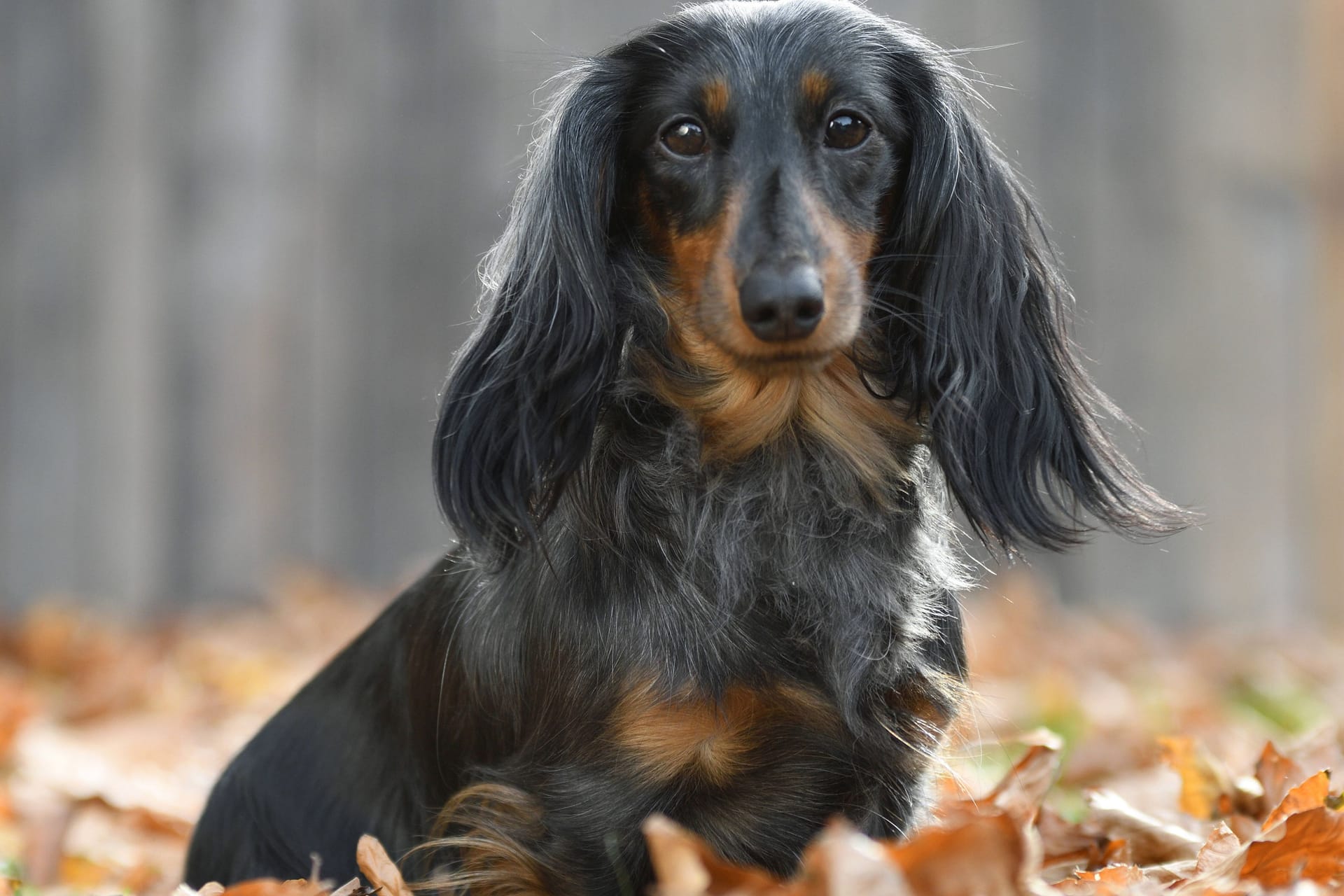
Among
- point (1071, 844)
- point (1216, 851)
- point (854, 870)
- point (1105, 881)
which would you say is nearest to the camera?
point (854, 870)

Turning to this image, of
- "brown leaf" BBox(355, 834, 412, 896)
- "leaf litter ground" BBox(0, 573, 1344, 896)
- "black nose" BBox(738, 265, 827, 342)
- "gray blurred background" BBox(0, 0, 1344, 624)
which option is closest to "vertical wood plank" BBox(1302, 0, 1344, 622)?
"gray blurred background" BBox(0, 0, 1344, 624)

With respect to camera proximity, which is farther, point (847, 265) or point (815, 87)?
point (815, 87)

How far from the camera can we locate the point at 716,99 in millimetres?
2271

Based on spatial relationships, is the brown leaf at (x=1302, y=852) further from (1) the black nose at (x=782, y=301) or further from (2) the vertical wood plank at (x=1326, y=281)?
(2) the vertical wood plank at (x=1326, y=281)

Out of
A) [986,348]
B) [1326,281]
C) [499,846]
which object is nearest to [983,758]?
[986,348]

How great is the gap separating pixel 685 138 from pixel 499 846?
→ 1118 millimetres

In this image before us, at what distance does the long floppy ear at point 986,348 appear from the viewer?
237 cm

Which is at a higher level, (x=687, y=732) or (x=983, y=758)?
(x=687, y=732)

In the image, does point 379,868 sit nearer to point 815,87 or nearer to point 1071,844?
point 1071,844

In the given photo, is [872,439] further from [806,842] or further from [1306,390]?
[1306,390]

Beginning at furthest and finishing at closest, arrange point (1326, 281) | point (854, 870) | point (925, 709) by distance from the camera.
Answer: point (1326, 281)
point (925, 709)
point (854, 870)

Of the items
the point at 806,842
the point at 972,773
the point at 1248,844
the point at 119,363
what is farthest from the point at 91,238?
the point at 1248,844

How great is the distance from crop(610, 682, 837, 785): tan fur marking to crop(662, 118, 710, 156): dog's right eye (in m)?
0.84

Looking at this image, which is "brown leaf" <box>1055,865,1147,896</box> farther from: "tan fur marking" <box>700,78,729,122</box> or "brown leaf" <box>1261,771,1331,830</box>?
"tan fur marking" <box>700,78,729,122</box>
